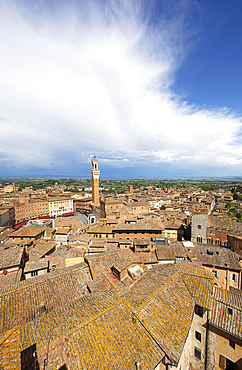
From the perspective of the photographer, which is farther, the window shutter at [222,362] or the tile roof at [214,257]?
the tile roof at [214,257]

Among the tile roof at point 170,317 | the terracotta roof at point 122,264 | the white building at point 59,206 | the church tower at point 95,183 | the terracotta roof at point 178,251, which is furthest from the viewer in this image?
the church tower at point 95,183

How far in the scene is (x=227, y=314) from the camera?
10.3 metres

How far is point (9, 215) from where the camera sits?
60.2 metres

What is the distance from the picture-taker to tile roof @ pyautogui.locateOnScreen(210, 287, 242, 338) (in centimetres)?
965

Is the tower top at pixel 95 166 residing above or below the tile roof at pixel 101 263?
above

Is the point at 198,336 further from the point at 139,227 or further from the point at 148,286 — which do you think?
the point at 139,227

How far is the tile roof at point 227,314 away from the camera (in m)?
9.65

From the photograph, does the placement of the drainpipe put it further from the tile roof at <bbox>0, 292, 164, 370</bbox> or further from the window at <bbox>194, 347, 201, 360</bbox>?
the window at <bbox>194, 347, 201, 360</bbox>

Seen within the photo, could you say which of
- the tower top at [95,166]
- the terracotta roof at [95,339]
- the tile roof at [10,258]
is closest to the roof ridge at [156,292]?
the terracotta roof at [95,339]

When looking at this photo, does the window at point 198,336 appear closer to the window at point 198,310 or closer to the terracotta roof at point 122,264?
the window at point 198,310

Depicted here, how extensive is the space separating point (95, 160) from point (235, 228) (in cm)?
6403

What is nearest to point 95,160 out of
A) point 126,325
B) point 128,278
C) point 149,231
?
point 149,231

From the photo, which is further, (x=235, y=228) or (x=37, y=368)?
(x=235, y=228)

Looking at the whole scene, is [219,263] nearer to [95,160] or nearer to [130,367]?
[130,367]
